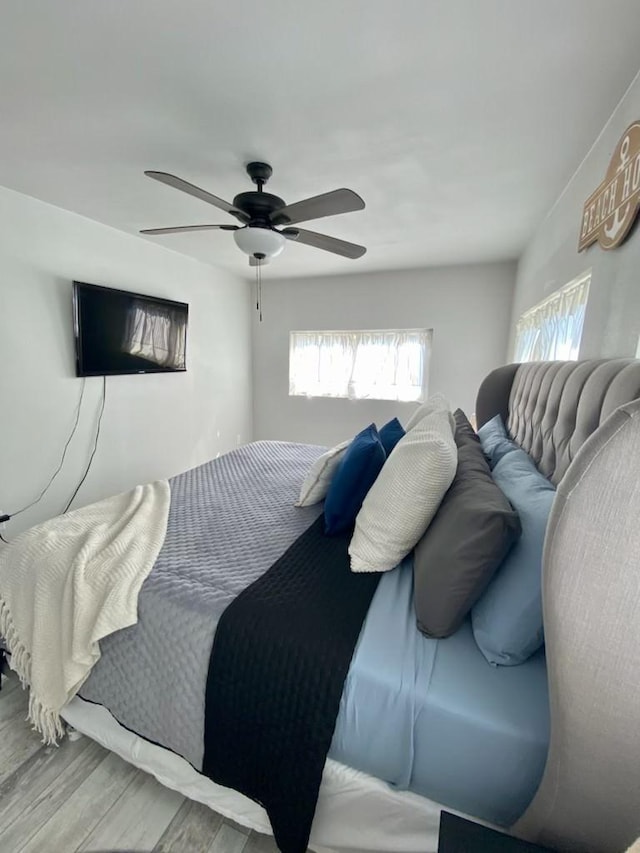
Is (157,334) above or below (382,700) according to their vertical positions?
above

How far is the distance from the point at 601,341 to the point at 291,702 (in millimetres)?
1671

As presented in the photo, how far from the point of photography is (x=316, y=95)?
1.38 metres

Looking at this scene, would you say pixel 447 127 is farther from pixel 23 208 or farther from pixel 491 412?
pixel 23 208

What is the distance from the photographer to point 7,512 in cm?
246

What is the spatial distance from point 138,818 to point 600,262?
2559mm

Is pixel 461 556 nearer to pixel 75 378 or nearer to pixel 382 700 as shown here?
pixel 382 700

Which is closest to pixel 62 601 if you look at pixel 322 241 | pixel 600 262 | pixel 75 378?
pixel 322 241

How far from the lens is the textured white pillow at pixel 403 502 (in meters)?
Answer: 1.14

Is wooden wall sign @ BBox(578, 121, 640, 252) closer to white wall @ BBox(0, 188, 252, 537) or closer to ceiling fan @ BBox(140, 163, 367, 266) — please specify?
ceiling fan @ BBox(140, 163, 367, 266)

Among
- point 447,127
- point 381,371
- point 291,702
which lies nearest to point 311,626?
point 291,702

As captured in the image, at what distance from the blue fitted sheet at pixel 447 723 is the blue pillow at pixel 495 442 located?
848 millimetres

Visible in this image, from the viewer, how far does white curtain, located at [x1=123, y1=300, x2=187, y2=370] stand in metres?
3.05

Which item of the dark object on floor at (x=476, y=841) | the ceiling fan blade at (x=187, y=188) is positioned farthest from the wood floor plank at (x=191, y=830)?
the ceiling fan blade at (x=187, y=188)

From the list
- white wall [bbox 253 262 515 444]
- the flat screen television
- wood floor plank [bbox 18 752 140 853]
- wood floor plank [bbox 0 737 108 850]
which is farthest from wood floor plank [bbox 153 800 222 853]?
white wall [bbox 253 262 515 444]
